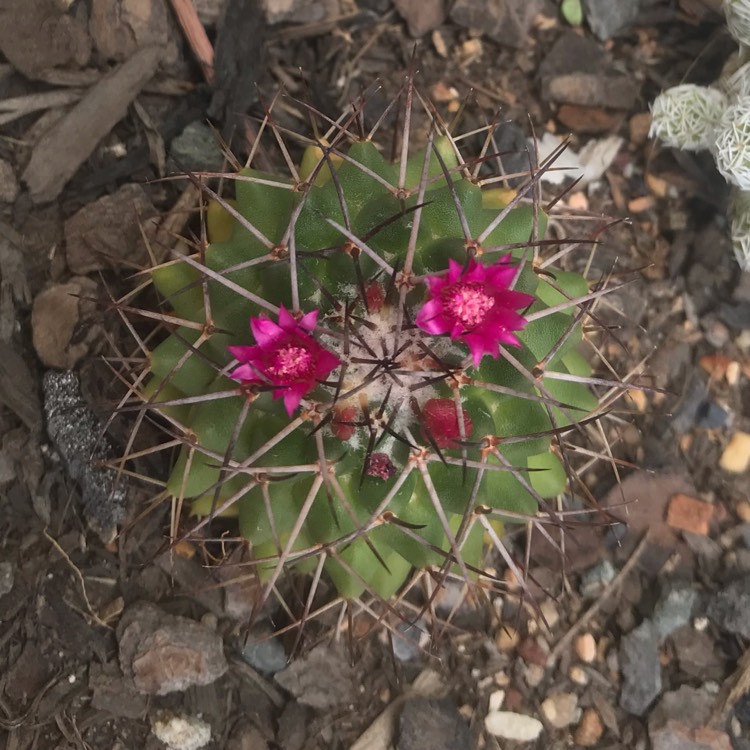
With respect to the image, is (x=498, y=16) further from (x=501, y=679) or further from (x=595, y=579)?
(x=501, y=679)

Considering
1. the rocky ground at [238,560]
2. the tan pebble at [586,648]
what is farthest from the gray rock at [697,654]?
the tan pebble at [586,648]

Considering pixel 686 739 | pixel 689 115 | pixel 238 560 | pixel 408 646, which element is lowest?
pixel 686 739

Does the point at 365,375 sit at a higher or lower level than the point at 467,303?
lower

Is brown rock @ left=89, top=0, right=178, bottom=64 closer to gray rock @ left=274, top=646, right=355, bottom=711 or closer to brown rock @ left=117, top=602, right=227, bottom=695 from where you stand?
brown rock @ left=117, top=602, right=227, bottom=695

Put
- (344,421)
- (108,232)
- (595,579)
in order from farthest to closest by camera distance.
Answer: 1. (595,579)
2. (108,232)
3. (344,421)

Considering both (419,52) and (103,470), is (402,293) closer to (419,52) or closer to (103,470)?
(103,470)

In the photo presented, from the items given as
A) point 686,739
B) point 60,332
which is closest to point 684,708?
point 686,739

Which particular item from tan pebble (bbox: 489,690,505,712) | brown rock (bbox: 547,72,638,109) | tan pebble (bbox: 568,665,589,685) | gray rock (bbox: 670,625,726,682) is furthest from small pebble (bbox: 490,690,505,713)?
brown rock (bbox: 547,72,638,109)
